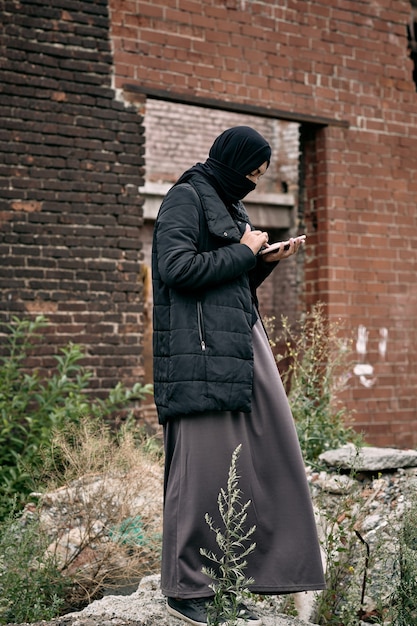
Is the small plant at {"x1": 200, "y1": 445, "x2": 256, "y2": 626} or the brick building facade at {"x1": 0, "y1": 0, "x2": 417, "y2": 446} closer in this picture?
the small plant at {"x1": 200, "y1": 445, "x2": 256, "y2": 626}

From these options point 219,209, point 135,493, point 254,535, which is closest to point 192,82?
point 135,493

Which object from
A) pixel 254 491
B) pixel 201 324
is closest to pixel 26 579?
pixel 254 491

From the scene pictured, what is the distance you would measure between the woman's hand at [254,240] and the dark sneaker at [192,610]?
1.20m

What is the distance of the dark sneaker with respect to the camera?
285cm

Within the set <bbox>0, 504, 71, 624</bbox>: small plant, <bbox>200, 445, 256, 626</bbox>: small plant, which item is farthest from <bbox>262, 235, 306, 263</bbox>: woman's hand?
<bbox>0, 504, 71, 624</bbox>: small plant

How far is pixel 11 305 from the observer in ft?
20.9

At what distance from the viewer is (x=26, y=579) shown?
3.58m

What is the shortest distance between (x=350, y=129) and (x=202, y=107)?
166 centimetres

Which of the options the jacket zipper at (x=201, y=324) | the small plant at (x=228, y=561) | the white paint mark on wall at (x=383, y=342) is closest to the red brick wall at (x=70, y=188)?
the white paint mark on wall at (x=383, y=342)

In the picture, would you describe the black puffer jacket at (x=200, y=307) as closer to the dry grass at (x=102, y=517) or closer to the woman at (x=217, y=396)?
the woman at (x=217, y=396)

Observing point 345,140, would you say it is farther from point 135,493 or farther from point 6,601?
point 6,601

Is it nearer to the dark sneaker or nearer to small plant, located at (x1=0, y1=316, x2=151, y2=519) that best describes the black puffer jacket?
the dark sneaker

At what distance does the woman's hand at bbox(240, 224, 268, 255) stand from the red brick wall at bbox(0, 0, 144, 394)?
12.1ft

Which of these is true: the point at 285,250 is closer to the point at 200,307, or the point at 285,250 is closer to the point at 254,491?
the point at 200,307
